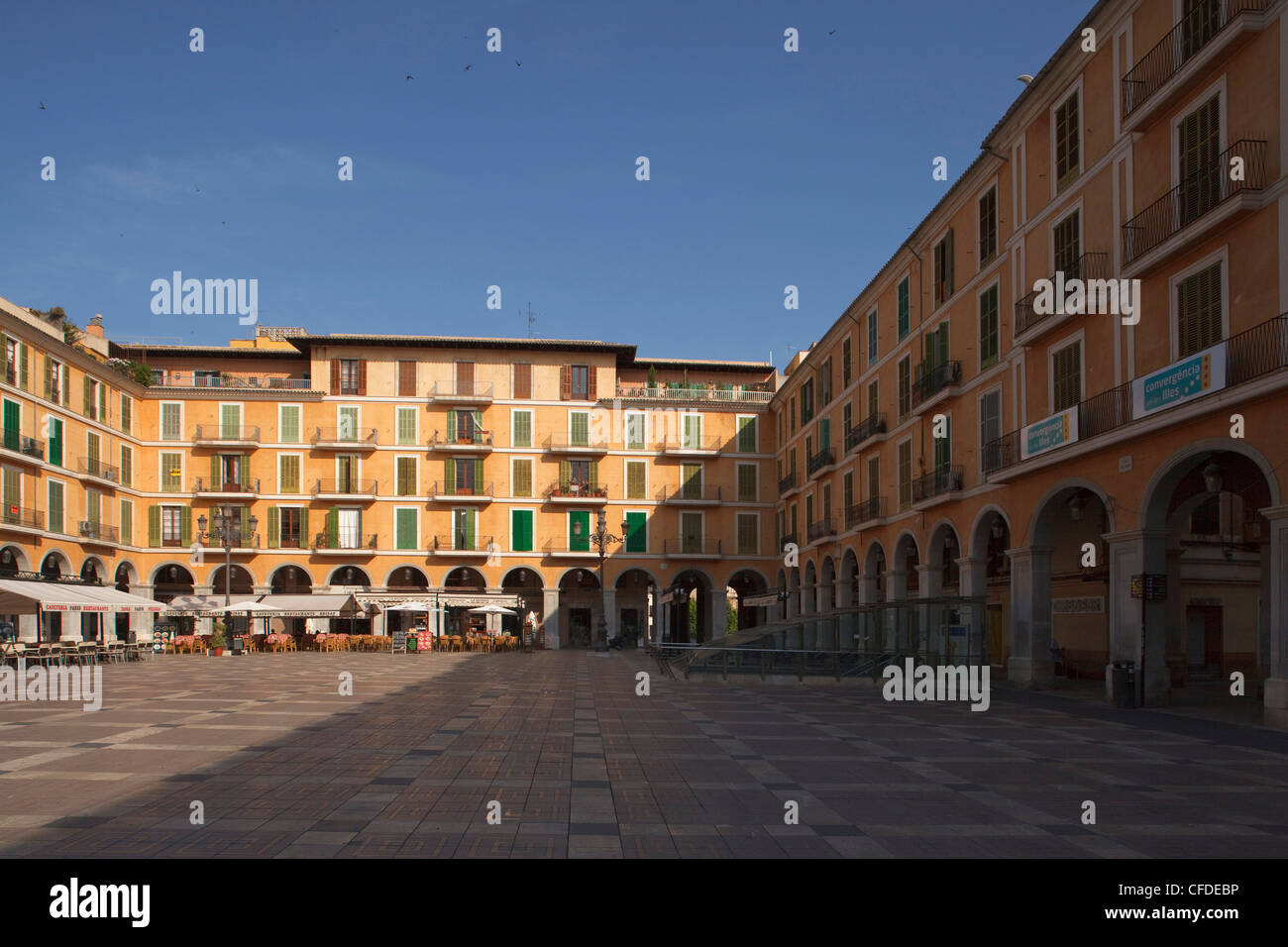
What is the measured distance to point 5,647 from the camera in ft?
105

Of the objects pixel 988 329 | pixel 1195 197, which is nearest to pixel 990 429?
pixel 988 329

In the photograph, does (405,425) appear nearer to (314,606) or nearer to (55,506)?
(314,606)

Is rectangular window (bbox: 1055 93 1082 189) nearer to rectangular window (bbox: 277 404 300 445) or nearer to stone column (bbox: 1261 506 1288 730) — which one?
stone column (bbox: 1261 506 1288 730)

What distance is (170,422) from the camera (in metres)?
54.1

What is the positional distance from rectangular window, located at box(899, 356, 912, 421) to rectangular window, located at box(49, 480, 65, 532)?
3518 centimetres

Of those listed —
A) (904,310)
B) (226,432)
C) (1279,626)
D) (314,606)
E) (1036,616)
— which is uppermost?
(904,310)

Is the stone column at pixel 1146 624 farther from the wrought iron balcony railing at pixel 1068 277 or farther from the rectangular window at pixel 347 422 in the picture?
the rectangular window at pixel 347 422

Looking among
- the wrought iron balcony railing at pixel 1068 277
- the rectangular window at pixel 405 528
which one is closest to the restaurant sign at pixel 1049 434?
the wrought iron balcony railing at pixel 1068 277

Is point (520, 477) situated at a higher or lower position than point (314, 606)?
higher

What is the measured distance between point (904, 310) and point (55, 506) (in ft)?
118

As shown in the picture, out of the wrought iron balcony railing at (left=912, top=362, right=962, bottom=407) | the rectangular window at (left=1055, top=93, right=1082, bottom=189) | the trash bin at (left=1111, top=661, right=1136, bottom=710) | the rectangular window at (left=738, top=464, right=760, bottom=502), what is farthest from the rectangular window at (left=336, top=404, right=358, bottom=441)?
the trash bin at (left=1111, top=661, right=1136, bottom=710)

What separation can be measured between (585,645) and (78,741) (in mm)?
43434

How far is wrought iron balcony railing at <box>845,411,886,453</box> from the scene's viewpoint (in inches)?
1412
